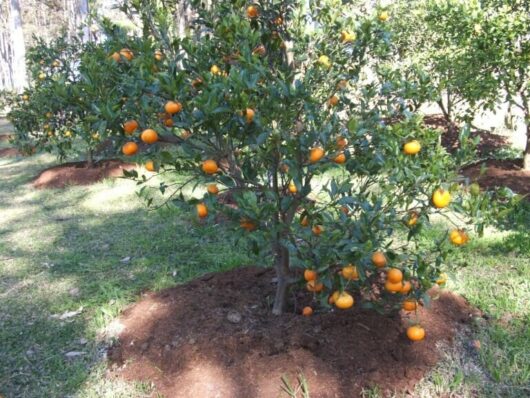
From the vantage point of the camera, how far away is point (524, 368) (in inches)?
96.7

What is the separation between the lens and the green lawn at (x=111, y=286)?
2.55 metres

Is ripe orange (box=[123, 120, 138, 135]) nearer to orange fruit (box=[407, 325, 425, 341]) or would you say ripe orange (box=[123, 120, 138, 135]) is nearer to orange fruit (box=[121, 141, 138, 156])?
orange fruit (box=[121, 141, 138, 156])

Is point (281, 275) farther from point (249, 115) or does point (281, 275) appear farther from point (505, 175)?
point (505, 175)

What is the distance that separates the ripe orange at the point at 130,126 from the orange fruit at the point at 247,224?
2.13ft

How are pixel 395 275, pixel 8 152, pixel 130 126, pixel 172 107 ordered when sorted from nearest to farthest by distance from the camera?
pixel 172 107
pixel 395 275
pixel 130 126
pixel 8 152

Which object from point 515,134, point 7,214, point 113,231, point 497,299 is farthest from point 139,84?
point 515,134

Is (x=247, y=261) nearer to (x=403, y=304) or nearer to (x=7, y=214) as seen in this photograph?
(x=403, y=304)

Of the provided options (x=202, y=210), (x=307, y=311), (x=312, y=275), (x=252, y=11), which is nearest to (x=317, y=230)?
(x=312, y=275)

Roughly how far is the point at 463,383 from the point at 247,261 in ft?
6.44

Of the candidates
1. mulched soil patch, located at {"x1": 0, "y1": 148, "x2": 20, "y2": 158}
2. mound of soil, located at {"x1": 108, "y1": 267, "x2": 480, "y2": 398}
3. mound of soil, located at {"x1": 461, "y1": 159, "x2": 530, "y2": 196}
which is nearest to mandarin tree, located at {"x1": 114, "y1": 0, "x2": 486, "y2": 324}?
mound of soil, located at {"x1": 108, "y1": 267, "x2": 480, "y2": 398}

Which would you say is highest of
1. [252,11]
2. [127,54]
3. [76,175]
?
[252,11]

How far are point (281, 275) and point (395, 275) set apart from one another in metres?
0.89

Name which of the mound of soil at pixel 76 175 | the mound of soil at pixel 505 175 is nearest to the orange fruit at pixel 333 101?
the mound of soil at pixel 505 175

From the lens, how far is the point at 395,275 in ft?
6.70
